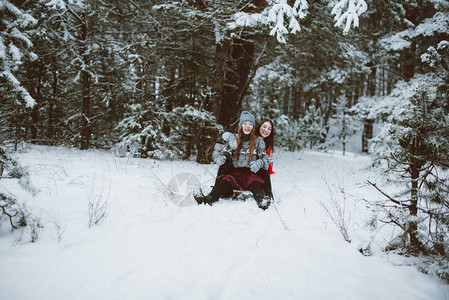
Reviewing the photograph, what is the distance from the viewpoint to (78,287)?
202cm

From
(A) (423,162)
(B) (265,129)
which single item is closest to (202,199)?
(B) (265,129)

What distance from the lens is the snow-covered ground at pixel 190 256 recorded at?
2.10 m

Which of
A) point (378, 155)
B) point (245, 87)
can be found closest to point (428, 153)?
point (378, 155)

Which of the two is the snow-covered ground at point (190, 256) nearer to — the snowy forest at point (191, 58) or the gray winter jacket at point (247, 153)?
the snowy forest at point (191, 58)

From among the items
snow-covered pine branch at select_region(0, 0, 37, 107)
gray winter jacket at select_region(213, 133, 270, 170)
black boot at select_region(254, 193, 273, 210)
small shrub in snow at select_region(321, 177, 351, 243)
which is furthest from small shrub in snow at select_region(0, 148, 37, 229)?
small shrub in snow at select_region(321, 177, 351, 243)

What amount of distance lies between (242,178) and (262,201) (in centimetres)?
75

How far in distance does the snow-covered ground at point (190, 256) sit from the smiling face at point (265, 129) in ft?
5.45

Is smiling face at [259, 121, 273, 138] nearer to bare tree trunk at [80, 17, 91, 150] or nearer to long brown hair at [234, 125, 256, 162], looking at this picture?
long brown hair at [234, 125, 256, 162]

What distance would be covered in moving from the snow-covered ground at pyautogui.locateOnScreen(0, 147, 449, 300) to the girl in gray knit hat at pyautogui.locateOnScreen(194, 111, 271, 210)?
42cm

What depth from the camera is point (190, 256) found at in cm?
262

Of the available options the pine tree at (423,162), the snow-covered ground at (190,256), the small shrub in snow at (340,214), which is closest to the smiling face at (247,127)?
the snow-covered ground at (190,256)

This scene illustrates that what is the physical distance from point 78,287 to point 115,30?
11287 mm

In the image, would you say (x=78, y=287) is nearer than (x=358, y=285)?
Yes

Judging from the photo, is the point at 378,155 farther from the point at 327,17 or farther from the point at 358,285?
the point at 358,285
